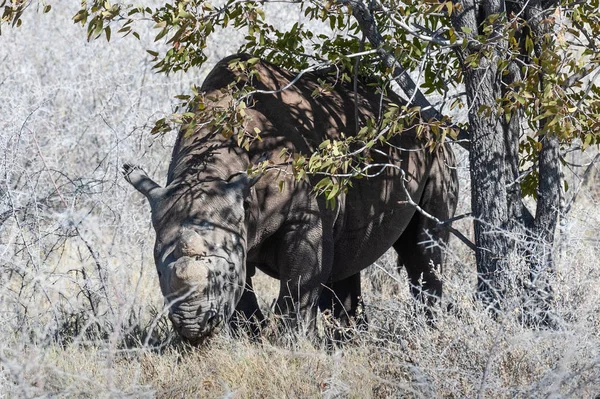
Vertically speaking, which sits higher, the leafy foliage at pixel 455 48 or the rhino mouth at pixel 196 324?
the leafy foliage at pixel 455 48

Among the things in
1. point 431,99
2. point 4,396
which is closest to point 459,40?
point 4,396

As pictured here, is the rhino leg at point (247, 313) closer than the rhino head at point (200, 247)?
No

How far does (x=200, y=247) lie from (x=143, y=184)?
0.86 m

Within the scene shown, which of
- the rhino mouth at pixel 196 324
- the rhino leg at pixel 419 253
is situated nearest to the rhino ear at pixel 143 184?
the rhino mouth at pixel 196 324

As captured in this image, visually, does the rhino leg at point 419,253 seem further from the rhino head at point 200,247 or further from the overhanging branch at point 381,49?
the rhino head at point 200,247

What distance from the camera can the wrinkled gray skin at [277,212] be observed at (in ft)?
18.9

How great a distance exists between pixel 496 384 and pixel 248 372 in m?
1.60

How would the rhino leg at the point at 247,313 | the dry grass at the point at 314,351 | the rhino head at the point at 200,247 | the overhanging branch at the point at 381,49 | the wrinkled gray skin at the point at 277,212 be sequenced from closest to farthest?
the dry grass at the point at 314,351 → the rhino head at the point at 200,247 → the wrinkled gray skin at the point at 277,212 → the overhanging branch at the point at 381,49 → the rhino leg at the point at 247,313

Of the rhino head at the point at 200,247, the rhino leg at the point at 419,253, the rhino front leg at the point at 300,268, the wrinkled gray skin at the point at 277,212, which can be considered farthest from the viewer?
the rhino leg at the point at 419,253

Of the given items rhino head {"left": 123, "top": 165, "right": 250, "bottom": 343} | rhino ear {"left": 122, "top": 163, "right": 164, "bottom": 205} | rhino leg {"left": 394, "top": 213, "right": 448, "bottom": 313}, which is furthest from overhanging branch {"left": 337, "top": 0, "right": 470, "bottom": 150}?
rhino ear {"left": 122, "top": 163, "right": 164, "bottom": 205}

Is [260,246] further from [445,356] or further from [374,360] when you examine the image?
[445,356]

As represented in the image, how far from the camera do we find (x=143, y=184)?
20.7 ft

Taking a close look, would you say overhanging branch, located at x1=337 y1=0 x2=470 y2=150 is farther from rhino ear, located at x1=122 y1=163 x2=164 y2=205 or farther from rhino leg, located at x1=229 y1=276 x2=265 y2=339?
rhino leg, located at x1=229 y1=276 x2=265 y2=339

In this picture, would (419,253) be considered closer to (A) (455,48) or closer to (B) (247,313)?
(B) (247,313)
